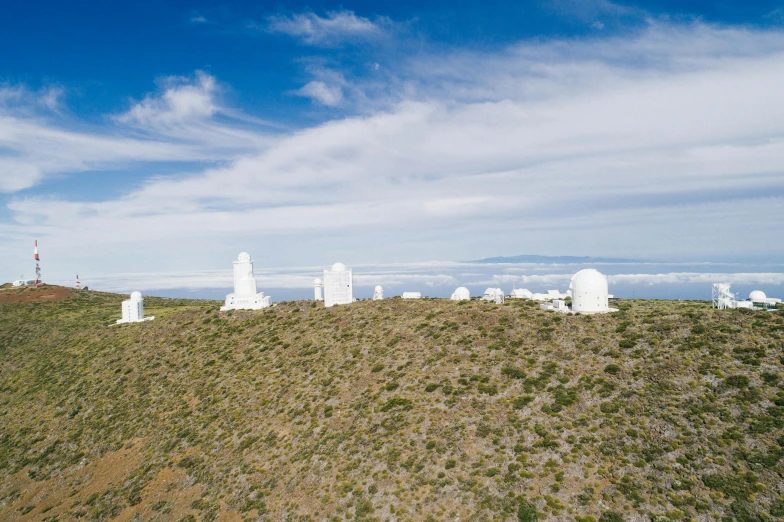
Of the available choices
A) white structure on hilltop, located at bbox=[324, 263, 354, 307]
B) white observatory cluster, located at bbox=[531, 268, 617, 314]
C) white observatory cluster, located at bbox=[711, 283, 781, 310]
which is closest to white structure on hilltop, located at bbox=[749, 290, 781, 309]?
white observatory cluster, located at bbox=[711, 283, 781, 310]

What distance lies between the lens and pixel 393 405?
31.8 m

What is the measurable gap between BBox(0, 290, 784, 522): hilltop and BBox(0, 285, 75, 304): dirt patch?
4777 centimetres

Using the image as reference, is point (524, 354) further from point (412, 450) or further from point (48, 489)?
point (48, 489)

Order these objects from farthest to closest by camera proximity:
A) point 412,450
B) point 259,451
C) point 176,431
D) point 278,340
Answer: point 278,340
point 176,431
point 259,451
point 412,450

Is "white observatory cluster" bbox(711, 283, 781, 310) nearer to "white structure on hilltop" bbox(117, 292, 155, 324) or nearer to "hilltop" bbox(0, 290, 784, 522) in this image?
"hilltop" bbox(0, 290, 784, 522)

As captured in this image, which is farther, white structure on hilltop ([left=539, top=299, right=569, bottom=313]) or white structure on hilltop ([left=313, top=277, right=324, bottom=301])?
white structure on hilltop ([left=313, top=277, right=324, bottom=301])

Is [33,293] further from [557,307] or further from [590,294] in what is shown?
[590,294]

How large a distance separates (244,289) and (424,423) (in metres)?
44.8

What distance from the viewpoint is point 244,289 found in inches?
2579

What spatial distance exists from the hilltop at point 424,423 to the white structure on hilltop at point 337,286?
6568 mm

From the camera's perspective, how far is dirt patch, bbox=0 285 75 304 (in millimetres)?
89450

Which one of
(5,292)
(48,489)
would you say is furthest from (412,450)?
(5,292)

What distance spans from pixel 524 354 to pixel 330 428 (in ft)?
54.5

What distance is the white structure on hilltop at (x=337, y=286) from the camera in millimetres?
58562
